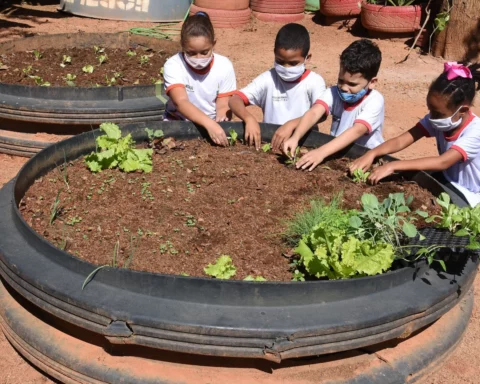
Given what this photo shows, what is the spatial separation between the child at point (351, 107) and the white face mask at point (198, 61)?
2.79 feet

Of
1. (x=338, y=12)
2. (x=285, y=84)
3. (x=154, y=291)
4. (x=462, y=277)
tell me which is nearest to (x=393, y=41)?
(x=338, y=12)

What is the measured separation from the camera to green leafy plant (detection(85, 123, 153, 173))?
3.51 metres

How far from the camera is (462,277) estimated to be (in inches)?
102

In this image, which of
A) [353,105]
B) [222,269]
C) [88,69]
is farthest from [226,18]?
[222,269]

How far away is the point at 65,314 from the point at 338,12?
885cm

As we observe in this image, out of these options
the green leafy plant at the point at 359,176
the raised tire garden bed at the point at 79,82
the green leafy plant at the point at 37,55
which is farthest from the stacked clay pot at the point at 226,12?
the green leafy plant at the point at 359,176

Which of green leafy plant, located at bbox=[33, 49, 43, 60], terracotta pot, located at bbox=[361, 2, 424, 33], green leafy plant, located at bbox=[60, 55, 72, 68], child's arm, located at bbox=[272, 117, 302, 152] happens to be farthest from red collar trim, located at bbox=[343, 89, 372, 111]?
terracotta pot, located at bbox=[361, 2, 424, 33]

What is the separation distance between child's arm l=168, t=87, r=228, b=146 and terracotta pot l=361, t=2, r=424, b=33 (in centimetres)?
605

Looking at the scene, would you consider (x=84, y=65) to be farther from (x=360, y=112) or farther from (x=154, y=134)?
(x=360, y=112)

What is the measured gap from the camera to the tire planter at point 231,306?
2211 millimetres

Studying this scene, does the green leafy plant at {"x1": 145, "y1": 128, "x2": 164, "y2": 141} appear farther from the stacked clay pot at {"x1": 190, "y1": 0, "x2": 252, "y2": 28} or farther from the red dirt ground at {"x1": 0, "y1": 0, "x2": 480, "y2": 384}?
the stacked clay pot at {"x1": 190, "y1": 0, "x2": 252, "y2": 28}

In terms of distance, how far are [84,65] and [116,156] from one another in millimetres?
2870

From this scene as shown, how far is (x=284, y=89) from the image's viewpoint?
4297 mm

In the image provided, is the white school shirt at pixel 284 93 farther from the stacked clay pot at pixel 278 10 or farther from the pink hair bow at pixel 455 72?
the stacked clay pot at pixel 278 10
